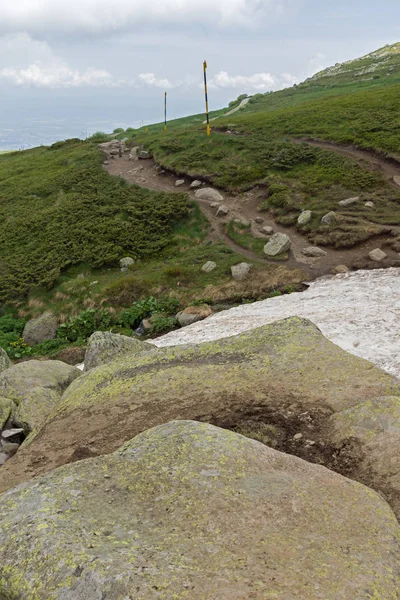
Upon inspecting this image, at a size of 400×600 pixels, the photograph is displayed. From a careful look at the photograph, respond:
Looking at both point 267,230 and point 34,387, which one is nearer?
point 34,387

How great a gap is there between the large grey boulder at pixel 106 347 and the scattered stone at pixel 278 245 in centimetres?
2111

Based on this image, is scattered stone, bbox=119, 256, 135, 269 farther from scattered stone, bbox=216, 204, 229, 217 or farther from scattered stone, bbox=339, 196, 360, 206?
scattered stone, bbox=339, 196, 360, 206

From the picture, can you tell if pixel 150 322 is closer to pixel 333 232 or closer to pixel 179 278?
pixel 179 278

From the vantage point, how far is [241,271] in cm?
3691

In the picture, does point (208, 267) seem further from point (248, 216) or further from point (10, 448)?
point (10, 448)

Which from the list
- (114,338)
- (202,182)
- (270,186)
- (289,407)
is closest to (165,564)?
(289,407)

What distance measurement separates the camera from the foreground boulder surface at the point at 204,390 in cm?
1161

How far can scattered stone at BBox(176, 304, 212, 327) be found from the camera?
3281 centimetres

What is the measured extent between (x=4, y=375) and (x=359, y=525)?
1531 cm

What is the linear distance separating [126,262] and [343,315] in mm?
23504

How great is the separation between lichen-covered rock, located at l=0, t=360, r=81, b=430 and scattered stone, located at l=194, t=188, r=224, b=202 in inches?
1268

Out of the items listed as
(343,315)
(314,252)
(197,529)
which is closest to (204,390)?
(197,529)

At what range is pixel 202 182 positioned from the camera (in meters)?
53.5

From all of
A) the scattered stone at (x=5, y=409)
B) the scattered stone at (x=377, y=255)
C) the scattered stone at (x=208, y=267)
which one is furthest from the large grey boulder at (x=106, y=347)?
the scattered stone at (x=377, y=255)
